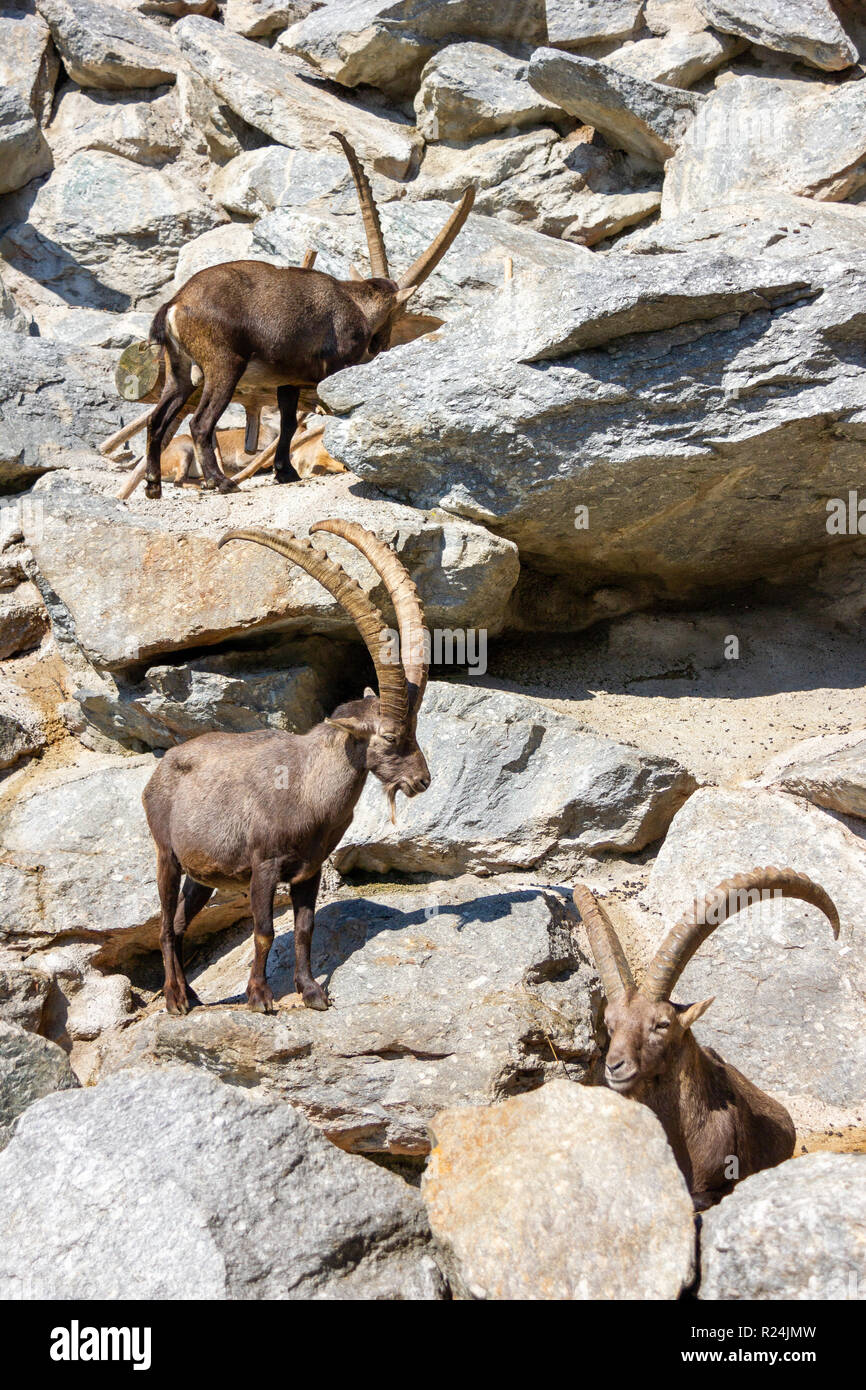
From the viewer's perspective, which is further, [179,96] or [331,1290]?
[179,96]

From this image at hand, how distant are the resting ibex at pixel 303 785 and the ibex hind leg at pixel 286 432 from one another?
281 cm

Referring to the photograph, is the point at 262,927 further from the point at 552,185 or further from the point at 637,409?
the point at 552,185

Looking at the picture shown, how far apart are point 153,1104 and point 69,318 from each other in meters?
10.8

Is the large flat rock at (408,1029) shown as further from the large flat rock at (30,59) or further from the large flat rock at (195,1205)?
the large flat rock at (30,59)

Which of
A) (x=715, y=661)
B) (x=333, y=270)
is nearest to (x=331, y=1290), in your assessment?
(x=715, y=661)

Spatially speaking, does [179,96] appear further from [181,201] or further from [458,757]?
[458,757]

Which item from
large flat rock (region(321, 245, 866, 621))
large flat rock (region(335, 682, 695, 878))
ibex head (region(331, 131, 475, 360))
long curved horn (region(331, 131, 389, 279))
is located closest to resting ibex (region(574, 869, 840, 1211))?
large flat rock (region(335, 682, 695, 878))

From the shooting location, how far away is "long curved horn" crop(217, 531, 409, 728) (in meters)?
5.82

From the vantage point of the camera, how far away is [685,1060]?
17.2 feet

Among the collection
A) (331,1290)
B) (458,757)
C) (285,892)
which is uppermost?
(331,1290)

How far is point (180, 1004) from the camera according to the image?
6418 mm

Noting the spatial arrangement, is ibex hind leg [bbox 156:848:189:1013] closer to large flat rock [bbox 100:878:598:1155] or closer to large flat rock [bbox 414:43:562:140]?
large flat rock [bbox 100:878:598:1155]

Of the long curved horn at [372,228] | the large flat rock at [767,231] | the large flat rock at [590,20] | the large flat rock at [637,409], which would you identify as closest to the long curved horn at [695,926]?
the large flat rock at [637,409]

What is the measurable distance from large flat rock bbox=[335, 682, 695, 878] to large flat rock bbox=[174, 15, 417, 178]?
8.50 m
